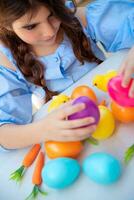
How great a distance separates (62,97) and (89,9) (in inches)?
11.5

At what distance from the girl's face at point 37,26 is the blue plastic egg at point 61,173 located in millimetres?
298

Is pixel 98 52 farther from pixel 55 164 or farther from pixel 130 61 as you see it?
pixel 55 164

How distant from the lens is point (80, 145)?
0.56 m

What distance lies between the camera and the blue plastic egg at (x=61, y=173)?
51 centimetres

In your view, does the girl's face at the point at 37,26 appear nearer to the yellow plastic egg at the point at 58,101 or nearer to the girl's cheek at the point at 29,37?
the girl's cheek at the point at 29,37

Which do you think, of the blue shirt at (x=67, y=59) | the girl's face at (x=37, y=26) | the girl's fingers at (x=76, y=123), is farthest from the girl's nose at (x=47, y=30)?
the girl's fingers at (x=76, y=123)

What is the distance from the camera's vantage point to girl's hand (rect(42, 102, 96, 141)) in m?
0.53

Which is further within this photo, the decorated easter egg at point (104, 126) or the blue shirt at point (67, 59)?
the blue shirt at point (67, 59)

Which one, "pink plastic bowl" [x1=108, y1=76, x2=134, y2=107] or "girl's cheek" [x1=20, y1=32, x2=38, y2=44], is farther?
"girl's cheek" [x1=20, y1=32, x2=38, y2=44]

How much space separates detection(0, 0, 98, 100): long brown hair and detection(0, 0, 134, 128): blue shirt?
2 cm

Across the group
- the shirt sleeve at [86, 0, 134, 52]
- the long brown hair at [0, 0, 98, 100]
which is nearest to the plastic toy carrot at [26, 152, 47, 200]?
the long brown hair at [0, 0, 98, 100]

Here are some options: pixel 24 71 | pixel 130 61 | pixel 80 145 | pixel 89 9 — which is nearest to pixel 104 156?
pixel 80 145

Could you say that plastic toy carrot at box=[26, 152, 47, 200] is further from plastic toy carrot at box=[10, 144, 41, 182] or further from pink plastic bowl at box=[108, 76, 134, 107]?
pink plastic bowl at box=[108, 76, 134, 107]

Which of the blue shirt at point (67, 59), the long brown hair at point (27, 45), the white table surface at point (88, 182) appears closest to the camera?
the white table surface at point (88, 182)
